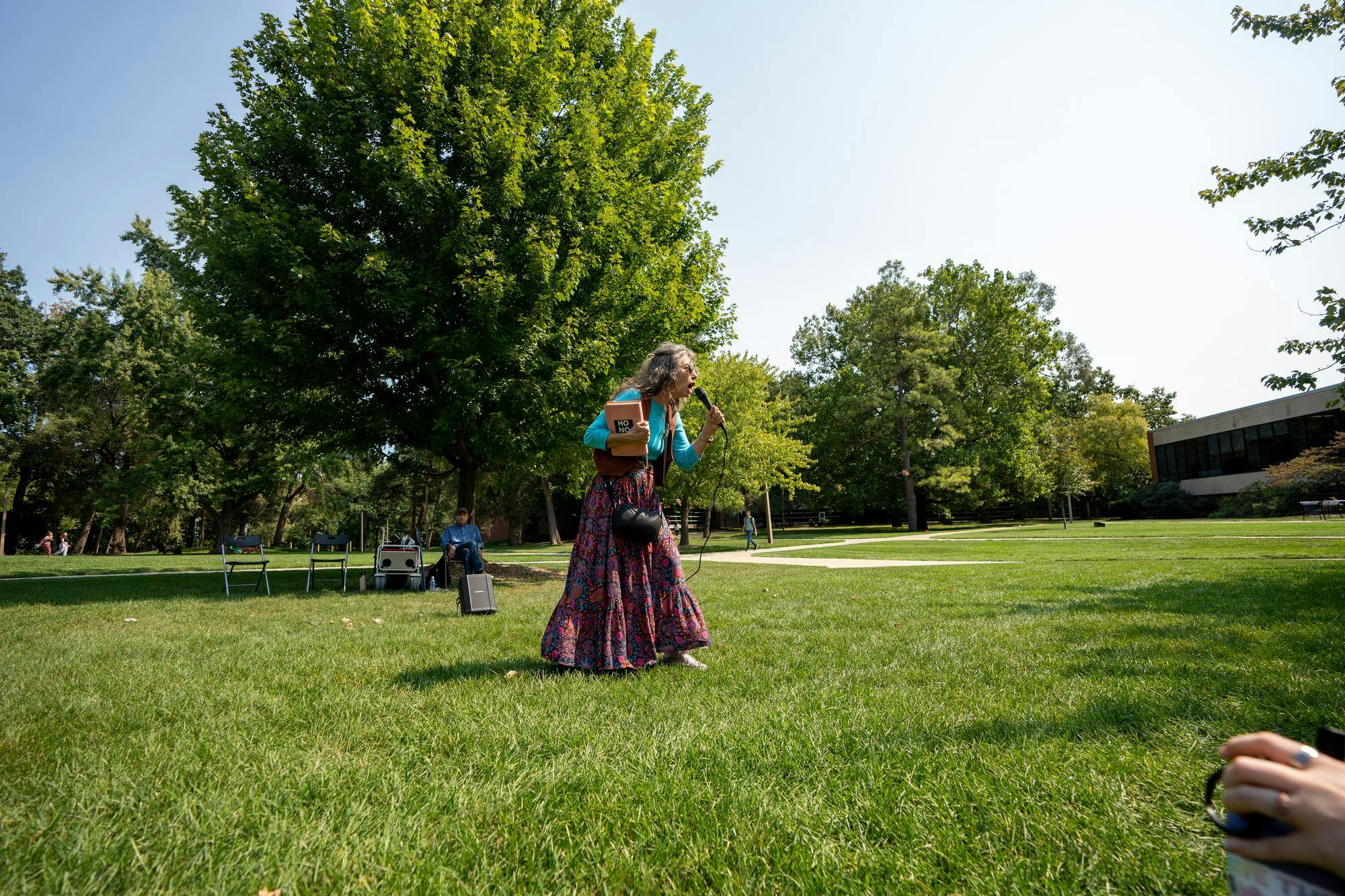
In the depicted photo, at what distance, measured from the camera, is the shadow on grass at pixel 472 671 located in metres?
4.14

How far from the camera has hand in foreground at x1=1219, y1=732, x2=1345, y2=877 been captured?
0.77 metres

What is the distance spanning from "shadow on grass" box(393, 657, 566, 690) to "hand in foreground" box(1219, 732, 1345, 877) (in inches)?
150

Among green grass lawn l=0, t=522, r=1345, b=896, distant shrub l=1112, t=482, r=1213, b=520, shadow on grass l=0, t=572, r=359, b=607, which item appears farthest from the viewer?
distant shrub l=1112, t=482, r=1213, b=520

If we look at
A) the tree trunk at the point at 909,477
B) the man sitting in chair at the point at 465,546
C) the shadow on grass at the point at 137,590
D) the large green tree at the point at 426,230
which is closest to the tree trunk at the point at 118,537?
the shadow on grass at the point at 137,590

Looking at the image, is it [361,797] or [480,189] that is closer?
[361,797]

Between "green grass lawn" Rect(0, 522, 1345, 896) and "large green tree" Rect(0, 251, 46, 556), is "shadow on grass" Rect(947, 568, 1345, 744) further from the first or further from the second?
"large green tree" Rect(0, 251, 46, 556)

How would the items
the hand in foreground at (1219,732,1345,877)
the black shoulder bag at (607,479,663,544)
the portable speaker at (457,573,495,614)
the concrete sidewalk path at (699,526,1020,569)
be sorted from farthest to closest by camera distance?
the concrete sidewalk path at (699,526,1020,569) → the portable speaker at (457,573,495,614) → the black shoulder bag at (607,479,663,544) → the hand in foreground at (1219,732,1345,877)

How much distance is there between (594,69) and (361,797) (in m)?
13.6

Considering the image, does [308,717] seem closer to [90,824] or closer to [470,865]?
[90,824]

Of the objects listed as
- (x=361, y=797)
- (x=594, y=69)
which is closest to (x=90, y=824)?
(x=361, y=797)

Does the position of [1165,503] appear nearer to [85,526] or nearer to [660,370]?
[660,370]

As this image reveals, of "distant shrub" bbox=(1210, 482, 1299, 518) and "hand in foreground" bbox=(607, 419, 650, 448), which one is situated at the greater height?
"hand in foreground" bbox=(607, 419, 650, 448)

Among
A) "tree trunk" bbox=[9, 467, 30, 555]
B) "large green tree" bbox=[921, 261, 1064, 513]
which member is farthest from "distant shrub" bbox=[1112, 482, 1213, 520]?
"tree trunk" bbox=[9, 467, 30, 555]

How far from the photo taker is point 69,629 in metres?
6.64
